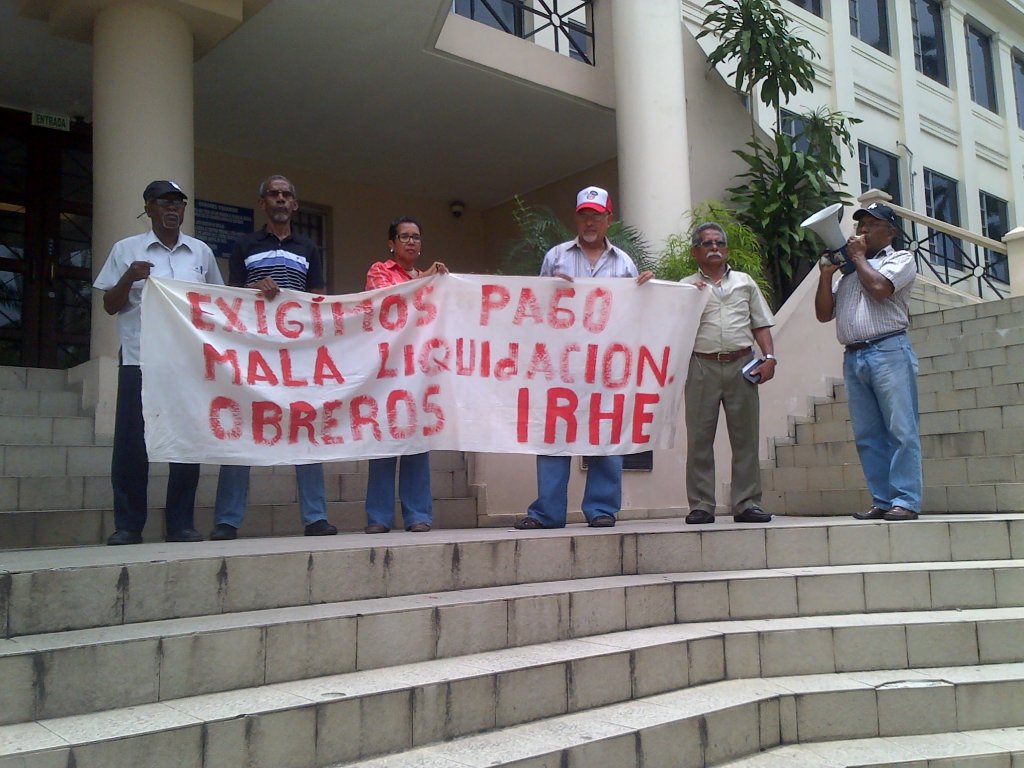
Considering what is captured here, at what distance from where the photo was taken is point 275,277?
4992mm

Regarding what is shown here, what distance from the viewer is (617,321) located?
5441mm

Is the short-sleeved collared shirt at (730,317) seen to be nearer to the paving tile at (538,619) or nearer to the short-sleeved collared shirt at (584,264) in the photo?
the short-sleeved collared shirt at (584,264)

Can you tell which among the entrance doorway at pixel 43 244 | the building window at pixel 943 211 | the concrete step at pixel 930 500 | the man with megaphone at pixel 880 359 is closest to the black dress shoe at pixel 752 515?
the man with megaphone at pixel 880 359

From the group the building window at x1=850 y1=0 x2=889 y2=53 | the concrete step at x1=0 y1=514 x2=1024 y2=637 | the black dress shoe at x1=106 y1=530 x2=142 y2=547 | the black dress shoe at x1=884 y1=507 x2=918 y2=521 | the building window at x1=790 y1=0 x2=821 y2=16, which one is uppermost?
the building window at x1=850 y1=0 x2=889 y2=53

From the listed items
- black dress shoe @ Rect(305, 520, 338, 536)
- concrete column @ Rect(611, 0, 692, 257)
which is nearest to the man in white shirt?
black dress shoe @ Rect(305, 520, 338, 536)

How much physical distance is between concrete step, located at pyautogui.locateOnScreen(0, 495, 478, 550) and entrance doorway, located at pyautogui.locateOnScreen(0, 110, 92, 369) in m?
4.81

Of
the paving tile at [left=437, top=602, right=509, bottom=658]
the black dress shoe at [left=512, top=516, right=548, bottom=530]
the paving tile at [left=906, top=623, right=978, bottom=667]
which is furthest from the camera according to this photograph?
the black dress shoe at [left=512, top=516, right=548, bottom=530]

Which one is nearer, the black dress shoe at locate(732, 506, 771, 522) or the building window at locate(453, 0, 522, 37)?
the black dress shoe at locate(732, 506, 771, 522)

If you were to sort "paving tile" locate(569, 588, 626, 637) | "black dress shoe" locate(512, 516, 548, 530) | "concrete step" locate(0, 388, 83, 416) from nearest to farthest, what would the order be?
"paving tile" locate(569, 588, 626, 637)
"black dress shoe" locate(512, 516, 548, 530)
"concrete step" locate(0, 388, 83, 416)

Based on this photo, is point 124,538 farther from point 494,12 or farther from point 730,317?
point 494,12

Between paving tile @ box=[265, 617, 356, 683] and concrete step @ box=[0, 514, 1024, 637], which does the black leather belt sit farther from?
paving tile @ box=[265, 617, 356, 683]

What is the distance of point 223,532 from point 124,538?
1.53 feet

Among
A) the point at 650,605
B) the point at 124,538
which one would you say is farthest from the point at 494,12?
the point at 650,605

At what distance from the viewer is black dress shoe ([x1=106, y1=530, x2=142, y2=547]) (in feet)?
14.3
